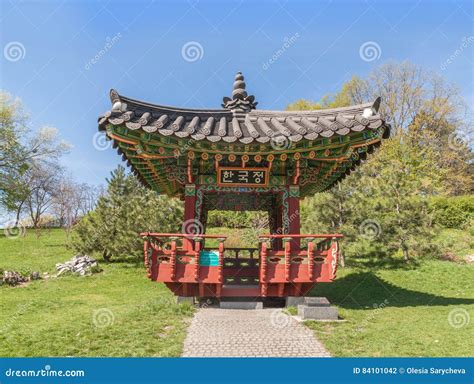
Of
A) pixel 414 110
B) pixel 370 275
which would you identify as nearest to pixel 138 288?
pixel 370 275

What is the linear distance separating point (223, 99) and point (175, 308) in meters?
6.64

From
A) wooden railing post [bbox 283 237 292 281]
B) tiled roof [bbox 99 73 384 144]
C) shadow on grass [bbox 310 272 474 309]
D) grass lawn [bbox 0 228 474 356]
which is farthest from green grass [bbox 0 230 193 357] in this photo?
shadow on grass [bbox 310 272 474 309]

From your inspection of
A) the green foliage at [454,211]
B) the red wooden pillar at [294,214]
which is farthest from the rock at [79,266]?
the green foliage at [454,211]

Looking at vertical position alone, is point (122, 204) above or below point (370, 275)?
above

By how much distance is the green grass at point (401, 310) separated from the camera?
542 cm

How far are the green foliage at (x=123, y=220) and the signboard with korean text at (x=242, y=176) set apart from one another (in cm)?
1027

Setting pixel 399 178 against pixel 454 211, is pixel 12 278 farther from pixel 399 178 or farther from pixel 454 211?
pixel 454 211

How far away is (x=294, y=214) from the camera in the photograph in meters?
8.43

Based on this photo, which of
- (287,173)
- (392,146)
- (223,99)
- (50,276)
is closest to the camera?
(287,173)

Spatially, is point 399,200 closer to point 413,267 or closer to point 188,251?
point 413,267

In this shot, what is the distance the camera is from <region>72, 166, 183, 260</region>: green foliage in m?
18.0

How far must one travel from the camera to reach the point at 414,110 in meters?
29.5

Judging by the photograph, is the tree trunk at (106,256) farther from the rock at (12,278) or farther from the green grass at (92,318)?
the rock at (12,278)

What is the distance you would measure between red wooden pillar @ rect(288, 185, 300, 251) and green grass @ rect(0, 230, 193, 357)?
3167 millimetres
